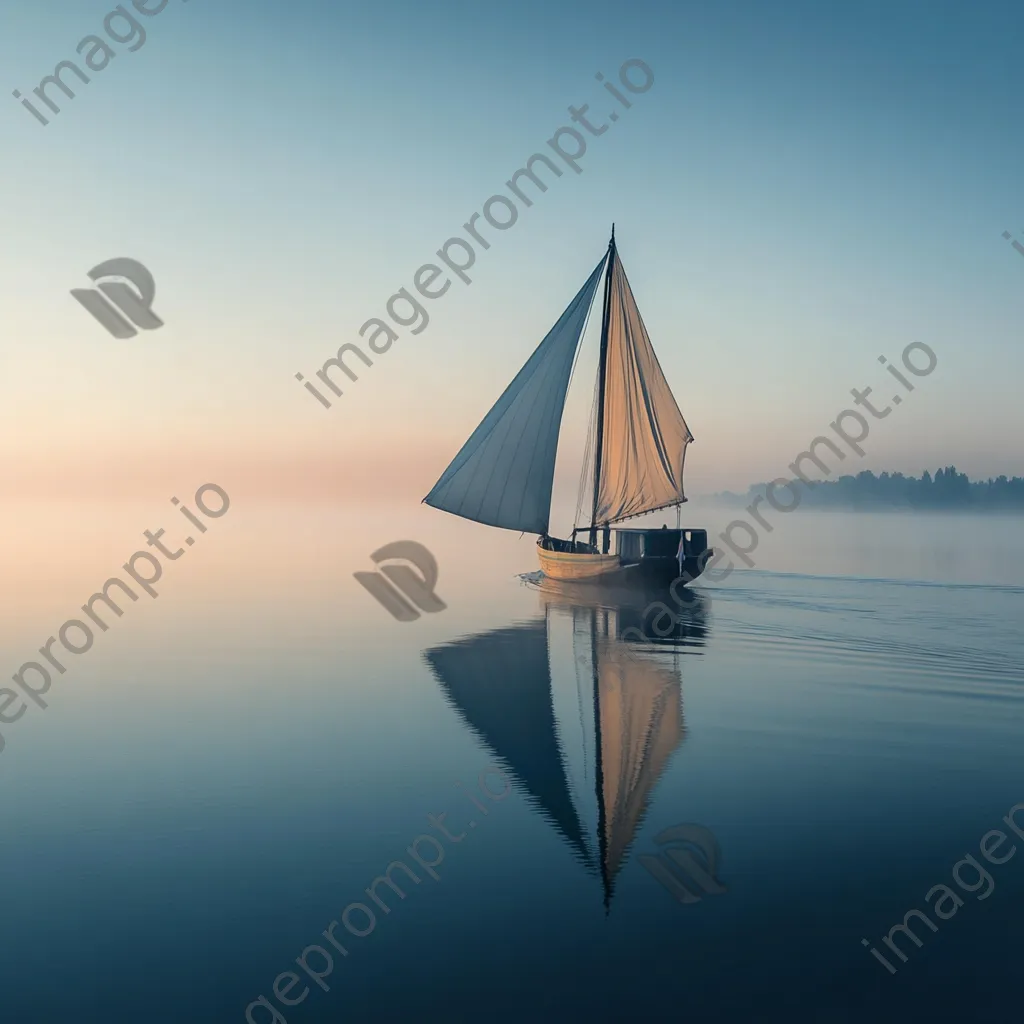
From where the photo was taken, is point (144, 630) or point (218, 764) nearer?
point (218, 764)

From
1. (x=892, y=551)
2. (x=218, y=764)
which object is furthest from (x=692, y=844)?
(x=892, y=551)

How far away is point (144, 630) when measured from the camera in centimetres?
3008

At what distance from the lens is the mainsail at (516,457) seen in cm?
4219

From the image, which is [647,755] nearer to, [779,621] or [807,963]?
[807,963]

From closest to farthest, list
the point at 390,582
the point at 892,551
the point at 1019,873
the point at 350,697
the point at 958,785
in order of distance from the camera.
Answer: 1. the point at 1019,873
2. the point at 958,785
3. the point at 350,697
4. the point at 390,582
5. the point at 892,551

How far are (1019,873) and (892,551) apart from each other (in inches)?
2583

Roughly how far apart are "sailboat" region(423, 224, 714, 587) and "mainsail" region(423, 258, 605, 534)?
1.8 inches

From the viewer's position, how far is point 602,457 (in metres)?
46.6
